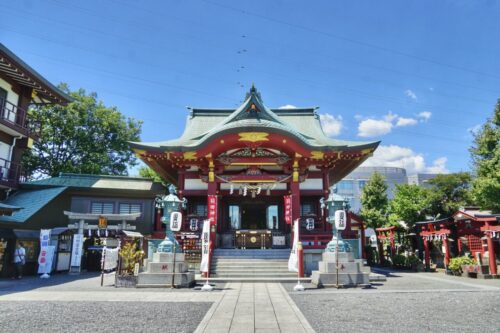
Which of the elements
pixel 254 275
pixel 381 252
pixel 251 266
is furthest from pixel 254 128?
pixel 381 252

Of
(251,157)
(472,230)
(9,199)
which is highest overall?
(251,157)

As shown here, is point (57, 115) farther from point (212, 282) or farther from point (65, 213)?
point (212, 282)

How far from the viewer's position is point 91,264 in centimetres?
1878

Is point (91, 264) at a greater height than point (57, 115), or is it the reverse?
point (57, 115)

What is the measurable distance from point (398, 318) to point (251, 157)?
38.7 feet

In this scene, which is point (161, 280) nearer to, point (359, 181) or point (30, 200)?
point (30, 200)

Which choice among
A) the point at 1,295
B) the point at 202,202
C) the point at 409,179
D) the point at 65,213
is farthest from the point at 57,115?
the point at 409,179

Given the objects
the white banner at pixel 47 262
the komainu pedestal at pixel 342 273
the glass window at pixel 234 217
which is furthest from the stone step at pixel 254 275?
the white banner at pixel 47 262

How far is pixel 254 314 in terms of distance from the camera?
714 centimetres

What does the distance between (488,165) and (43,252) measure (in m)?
24.9

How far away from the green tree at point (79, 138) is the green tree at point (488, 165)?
2924 cm

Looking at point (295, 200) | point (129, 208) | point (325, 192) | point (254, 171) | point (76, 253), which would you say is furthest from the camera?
point (129, 208)

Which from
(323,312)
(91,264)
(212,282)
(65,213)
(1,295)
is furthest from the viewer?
(91,264)

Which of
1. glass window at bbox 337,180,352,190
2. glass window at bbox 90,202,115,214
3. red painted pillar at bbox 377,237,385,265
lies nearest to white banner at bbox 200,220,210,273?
glass window at bbox 90,202,115,214
